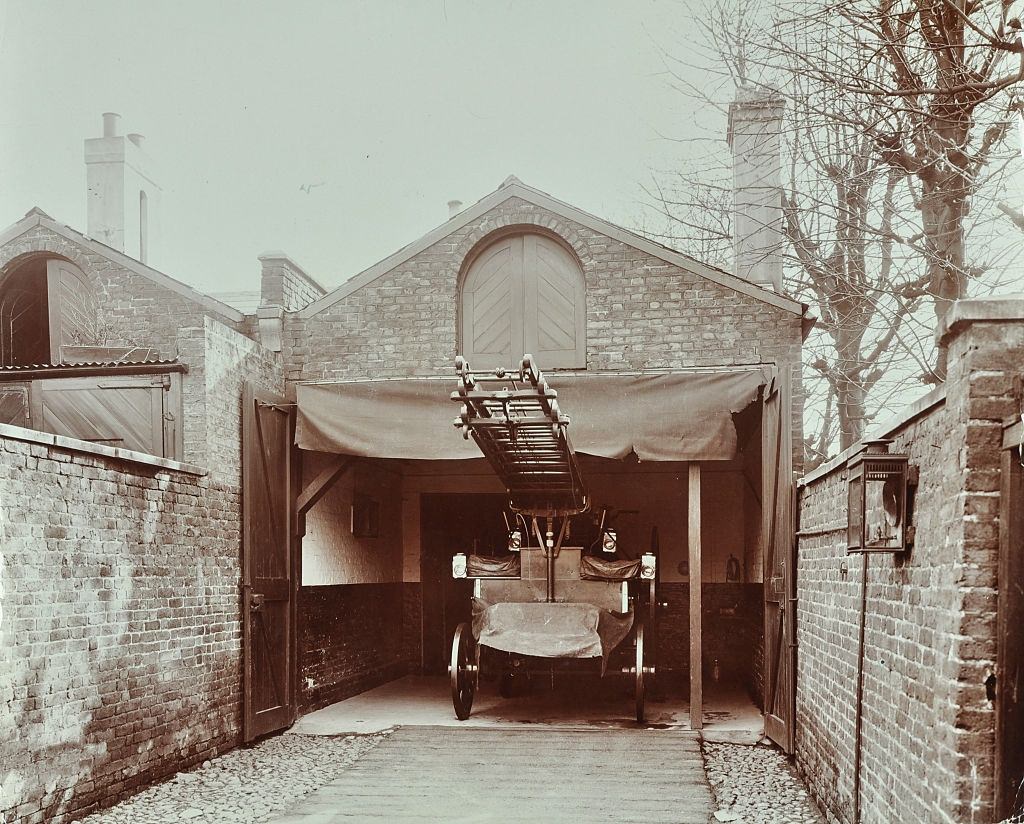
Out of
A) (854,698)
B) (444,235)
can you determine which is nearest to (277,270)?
(444,235)

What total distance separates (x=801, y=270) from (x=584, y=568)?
572cm

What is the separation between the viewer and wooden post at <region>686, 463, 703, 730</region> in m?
9.49

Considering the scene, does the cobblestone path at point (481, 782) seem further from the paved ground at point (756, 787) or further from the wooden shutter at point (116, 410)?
the wooden shutter at point (116, 410)

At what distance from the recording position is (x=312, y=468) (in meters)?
10.7

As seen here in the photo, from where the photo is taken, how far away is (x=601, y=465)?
13.7 metres

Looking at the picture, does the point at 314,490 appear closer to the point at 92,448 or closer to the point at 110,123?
the point at 92,448

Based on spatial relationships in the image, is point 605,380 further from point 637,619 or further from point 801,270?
point 801,270

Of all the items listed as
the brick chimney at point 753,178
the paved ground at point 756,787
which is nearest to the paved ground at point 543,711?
the paved ground at point 756,787

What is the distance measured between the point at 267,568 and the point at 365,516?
3102 millimetres

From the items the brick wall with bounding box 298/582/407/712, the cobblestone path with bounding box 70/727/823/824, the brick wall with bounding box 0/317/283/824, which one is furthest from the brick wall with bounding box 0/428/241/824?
the brick wall with bounding box 298/582/407/712

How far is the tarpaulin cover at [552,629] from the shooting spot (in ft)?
31.2

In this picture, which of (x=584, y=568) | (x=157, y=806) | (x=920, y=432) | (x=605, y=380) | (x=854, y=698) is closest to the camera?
(x=920, y=432)

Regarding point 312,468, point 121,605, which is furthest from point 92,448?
point 312,468

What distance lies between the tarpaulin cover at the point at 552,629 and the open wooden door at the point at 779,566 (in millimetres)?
1480
